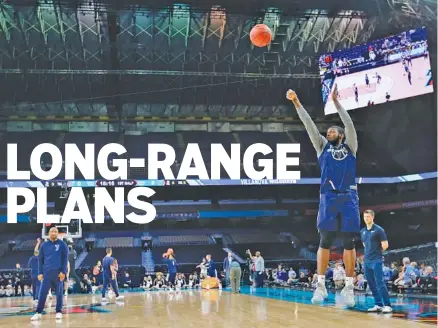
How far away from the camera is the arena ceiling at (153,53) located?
11.7m

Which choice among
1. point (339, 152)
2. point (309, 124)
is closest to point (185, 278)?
point (339, 152)

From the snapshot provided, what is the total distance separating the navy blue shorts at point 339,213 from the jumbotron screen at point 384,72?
5.43 m

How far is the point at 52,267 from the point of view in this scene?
253 inches

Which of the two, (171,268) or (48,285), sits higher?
(48,285)

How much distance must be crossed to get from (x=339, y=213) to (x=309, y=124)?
3.30 ft

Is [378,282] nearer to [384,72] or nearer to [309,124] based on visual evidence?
[309,124]

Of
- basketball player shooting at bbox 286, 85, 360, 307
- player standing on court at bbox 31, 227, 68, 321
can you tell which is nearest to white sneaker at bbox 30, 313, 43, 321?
player standing on court at bbox 31, 227, 68, 321

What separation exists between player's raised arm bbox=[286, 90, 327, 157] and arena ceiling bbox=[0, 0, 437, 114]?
6330mm

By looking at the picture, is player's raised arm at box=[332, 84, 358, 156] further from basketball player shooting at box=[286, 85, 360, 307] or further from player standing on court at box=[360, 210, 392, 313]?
player standing on court at box=[360, 210, 392, 313]

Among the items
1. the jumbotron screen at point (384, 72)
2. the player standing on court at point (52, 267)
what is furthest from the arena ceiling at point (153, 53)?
the player standing on court at point (52, 267)

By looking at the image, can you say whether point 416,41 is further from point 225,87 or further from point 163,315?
point 163,315

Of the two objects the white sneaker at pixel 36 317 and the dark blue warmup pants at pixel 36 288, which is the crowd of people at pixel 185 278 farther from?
the white sneaker at pixel 36 317

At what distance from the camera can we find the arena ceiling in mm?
11711

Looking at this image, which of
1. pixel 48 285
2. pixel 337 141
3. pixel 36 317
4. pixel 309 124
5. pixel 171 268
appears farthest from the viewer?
pixel 171 268
